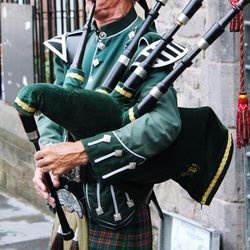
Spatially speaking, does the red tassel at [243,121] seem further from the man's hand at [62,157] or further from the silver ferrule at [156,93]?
the man's hand at [62,157]

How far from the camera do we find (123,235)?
3.34m

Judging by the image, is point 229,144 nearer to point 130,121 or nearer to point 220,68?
point 130,121

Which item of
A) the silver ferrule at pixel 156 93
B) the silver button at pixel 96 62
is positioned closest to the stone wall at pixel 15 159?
the silver button at pixel 96 62

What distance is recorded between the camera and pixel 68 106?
295 centimetres

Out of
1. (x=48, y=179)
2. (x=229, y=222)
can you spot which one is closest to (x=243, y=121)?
(x=229, y=222)

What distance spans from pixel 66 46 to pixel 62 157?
634 millimetres

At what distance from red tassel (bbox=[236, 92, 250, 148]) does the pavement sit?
2518 millimetres

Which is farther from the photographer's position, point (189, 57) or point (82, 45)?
point (82, 45)

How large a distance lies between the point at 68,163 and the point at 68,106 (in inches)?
8.8

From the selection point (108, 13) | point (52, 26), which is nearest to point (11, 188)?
point (52, 26)

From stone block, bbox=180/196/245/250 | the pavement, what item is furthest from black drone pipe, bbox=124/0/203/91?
the pavement

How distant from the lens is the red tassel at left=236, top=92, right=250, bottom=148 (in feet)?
13.5

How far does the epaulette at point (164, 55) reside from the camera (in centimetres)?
310

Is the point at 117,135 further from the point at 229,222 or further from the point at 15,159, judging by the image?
the point at 15,159
